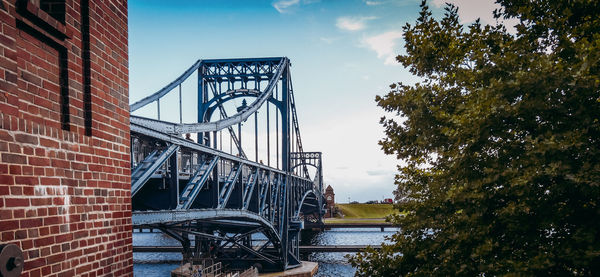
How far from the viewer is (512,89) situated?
21.3ft

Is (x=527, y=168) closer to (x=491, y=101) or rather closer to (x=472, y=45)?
(x=491, y=101)

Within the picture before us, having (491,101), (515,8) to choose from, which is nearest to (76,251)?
(491,101)

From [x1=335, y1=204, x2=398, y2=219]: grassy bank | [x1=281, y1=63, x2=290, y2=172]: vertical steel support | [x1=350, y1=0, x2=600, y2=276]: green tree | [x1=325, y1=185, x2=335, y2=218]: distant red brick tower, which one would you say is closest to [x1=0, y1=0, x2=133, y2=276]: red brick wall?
[x1=350, y1=0, x2=600, y2=276]: green tree

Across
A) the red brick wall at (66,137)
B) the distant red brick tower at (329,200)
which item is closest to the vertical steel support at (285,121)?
the red brick wall at (66,137)

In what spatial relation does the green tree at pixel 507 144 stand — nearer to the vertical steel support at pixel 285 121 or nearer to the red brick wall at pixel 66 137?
the red brick wall at pixel 66 137

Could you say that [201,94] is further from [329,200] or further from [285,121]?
[329,200]

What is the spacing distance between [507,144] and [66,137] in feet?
20.4

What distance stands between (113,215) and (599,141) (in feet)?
21.0

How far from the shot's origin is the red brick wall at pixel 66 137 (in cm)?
325

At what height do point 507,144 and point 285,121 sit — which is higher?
point 285,121

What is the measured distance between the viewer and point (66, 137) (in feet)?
12.6

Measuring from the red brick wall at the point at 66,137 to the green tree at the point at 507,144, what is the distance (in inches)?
190

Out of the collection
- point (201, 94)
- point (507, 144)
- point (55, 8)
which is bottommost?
point (507, 144)

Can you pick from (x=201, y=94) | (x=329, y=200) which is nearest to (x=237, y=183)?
(x=201, y=94)
